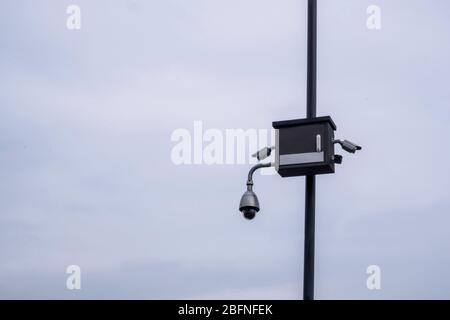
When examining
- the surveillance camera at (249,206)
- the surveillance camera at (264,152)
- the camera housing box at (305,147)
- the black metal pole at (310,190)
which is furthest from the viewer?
the surveillance camera at (264,152)

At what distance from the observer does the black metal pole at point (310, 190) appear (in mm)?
15797

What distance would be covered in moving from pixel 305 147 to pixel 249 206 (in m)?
1.25

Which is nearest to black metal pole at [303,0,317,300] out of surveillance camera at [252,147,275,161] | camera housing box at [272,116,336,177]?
camera housing box at [272,116,336,177]

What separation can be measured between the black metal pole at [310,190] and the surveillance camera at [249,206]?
742mm

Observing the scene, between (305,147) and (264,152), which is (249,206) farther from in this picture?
(305,147)

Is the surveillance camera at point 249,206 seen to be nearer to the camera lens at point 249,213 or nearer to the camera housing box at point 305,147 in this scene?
the camera lens at point 249,213

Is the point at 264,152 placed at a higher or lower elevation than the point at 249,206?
higher

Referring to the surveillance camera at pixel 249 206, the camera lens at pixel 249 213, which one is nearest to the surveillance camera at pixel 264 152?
the surveillance camera at pixel 249 206

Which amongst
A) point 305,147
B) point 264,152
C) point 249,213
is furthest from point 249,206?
point 305,147

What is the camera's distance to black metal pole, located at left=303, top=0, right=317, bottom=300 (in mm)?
15797

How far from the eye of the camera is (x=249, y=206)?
16.3 metres

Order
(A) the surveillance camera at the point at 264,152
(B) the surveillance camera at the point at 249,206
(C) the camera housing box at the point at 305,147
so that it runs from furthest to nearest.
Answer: (A) the surveillance camera at the point at 264,152, (B) the surveillance camera at the point at 249,206, (C) the camera housing box at the point at 305,147
